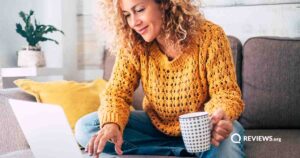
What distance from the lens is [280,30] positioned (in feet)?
5.60

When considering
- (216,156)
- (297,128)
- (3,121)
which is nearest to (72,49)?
(3,121)

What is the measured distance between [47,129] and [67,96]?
2.54 feet

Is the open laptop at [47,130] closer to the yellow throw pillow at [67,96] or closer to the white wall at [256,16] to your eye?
the yellow throw pillow at [67,96]

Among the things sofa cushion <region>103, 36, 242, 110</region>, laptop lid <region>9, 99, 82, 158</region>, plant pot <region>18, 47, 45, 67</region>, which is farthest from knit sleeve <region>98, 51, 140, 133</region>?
plant pot <region>18, 47, 45, 67</region>

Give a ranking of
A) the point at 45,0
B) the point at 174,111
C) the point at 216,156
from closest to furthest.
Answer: the point at 216,156 < the point at 174,111 < the point at 45,0

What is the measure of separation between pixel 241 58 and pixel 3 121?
35.9 inches

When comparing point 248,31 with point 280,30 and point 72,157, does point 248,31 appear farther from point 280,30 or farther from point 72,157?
point 72,157

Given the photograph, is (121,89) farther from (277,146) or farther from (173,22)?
(277,146)

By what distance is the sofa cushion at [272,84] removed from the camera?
136cm

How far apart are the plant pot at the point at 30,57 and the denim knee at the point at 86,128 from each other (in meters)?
0.72

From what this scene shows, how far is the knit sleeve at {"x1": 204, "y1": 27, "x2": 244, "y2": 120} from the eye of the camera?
2.85 feet

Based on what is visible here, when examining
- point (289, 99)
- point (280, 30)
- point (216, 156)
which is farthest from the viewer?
point (280, 30)

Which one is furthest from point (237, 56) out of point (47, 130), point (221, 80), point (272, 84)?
point (47, 130)

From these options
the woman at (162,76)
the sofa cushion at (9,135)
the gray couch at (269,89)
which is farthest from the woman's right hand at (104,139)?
the gray couch at (269,89)
